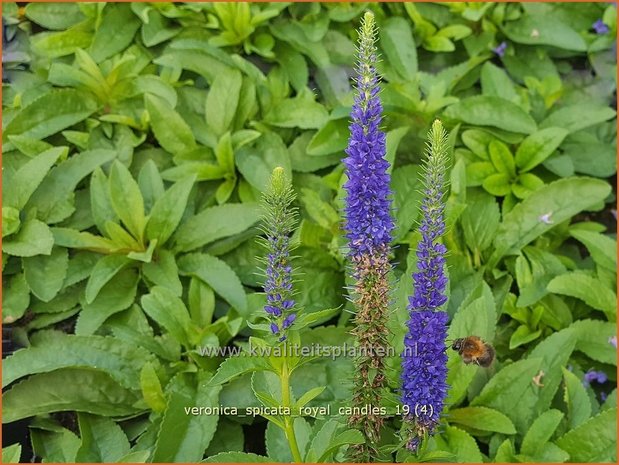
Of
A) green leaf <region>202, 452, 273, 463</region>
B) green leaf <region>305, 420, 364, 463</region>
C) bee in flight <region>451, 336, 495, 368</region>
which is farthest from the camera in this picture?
bee in flight <region>451, 336, 495, 368</region>

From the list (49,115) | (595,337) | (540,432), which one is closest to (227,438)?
(540,432)

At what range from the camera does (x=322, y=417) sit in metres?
2.79

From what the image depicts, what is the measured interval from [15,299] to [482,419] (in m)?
2.23

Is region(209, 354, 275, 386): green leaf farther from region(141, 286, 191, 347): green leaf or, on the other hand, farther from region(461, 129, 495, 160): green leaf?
region(461, 129, 495, 160): green leaf

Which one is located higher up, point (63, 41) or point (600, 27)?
point (600, 27)

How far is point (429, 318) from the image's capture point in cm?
221

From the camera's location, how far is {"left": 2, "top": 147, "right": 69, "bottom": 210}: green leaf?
12.3 feet

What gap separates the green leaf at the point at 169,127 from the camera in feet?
13.4

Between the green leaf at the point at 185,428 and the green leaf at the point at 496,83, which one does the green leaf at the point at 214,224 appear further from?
the green leaf at the point at 496,83

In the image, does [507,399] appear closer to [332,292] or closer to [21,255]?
[332,292]

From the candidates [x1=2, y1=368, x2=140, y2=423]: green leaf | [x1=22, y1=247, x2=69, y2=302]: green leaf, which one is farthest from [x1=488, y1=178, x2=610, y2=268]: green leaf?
[x1=22, y1=247, x2=69, y2=302]: green leaf

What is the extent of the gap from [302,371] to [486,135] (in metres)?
1.78

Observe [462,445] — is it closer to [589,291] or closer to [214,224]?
[589,291]

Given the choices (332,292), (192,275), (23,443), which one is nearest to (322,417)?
(332,292)
